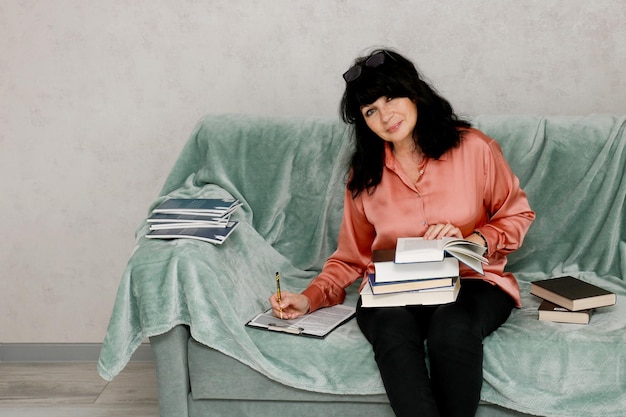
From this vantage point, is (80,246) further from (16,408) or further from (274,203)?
(274,203)

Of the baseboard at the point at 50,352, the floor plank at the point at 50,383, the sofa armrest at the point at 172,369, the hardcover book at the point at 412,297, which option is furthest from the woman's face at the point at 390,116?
the baseboard at the point at 50,352

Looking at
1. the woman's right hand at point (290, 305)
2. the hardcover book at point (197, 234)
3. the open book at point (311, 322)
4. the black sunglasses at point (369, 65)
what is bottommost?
the open book at point (311, 322)

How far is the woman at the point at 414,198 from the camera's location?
2131 millimetres

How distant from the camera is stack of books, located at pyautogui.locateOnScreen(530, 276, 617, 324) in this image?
215 centimetres

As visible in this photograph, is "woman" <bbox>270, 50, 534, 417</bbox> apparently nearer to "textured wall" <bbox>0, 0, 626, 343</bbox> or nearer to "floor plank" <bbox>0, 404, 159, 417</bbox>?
"textured wall" <bbox>0, 0, 626, 343</bbox>

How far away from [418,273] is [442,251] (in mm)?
107

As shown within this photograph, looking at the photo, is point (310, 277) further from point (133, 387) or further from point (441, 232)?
point (133, 387)

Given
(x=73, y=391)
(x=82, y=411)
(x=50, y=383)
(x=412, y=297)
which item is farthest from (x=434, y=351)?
(x=50, y=383)

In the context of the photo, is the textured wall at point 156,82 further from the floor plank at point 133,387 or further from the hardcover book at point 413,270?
the hardcover book at point 413,270

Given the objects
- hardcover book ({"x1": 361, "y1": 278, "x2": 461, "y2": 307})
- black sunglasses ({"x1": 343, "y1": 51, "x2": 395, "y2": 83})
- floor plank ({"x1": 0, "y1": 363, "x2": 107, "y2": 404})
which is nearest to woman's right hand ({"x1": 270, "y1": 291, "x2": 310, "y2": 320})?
hardcover book ({"x1": 361, "y1": 278, "x2": 461, "y2": 307})

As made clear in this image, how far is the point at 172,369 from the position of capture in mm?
2139

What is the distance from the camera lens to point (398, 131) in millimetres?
2201

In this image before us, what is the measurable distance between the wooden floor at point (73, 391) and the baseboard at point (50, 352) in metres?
0.03

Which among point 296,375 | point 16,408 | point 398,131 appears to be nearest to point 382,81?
point 398,131
